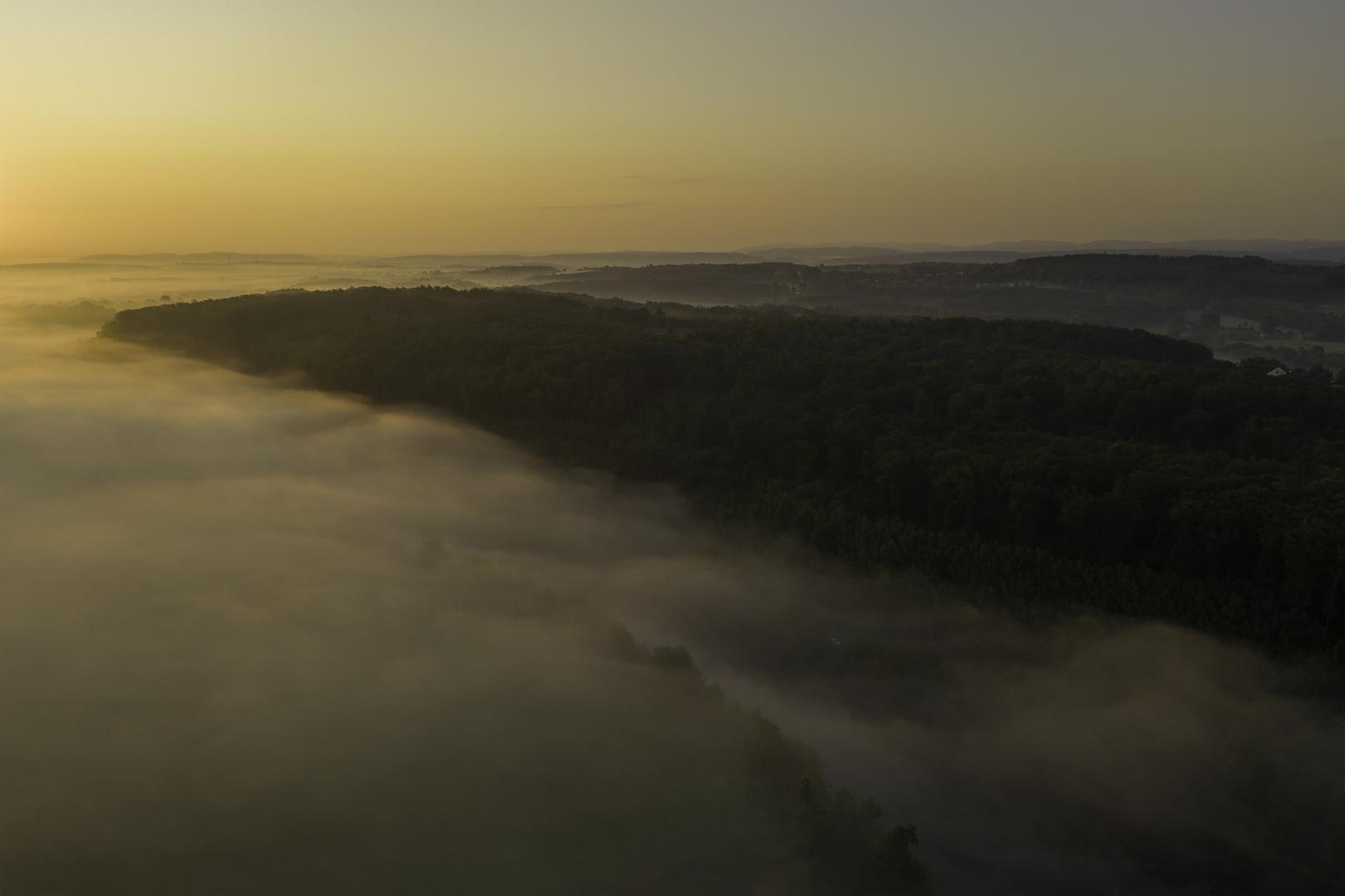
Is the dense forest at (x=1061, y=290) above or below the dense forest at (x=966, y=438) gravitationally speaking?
above

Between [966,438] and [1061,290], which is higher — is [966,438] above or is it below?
below

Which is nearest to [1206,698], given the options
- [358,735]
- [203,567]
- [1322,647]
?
[1322,647]

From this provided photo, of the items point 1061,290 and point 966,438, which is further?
point 1061,290

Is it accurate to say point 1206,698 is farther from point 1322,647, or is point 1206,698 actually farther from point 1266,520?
point 1266,520

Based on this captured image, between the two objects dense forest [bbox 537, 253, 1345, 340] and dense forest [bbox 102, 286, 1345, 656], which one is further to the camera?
dense forest [bbox 537, 253, 1345, 340]

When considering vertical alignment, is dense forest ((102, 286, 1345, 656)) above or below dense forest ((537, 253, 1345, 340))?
below
